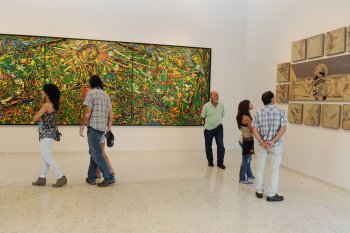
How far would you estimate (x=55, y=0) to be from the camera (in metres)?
6.62

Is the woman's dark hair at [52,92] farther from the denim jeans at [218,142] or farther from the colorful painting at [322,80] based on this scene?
the colorful painting at [322,80]

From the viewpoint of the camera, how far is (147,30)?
712cm

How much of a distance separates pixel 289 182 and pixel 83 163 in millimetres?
3720

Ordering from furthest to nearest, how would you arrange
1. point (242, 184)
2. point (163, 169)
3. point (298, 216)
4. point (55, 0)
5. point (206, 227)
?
point (55, 0) → point (163, 169) → point (242, 184) → point (298, 216) → point (206, 227)

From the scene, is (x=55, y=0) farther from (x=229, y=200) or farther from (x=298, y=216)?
(x=298, y=216)

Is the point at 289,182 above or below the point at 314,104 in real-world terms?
below

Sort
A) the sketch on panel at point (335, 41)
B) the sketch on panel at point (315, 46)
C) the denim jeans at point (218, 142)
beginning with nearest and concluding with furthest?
the sketch on panel at point (335, 41) → the sketch on panel at point (315, 46) → the denim jeans at point (218, 142)

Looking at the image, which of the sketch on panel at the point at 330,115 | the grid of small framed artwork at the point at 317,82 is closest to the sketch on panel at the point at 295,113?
the grid of small framed artwork at the point at 317,82

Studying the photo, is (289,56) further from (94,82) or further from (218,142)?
(94,82)

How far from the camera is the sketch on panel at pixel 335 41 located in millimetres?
4620

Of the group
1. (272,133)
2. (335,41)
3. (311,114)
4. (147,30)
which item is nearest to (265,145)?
(272,133)

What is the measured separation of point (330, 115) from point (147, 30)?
430cm

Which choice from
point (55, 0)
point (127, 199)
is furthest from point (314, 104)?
point (55, 0)

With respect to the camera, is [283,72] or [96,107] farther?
[283,72]
